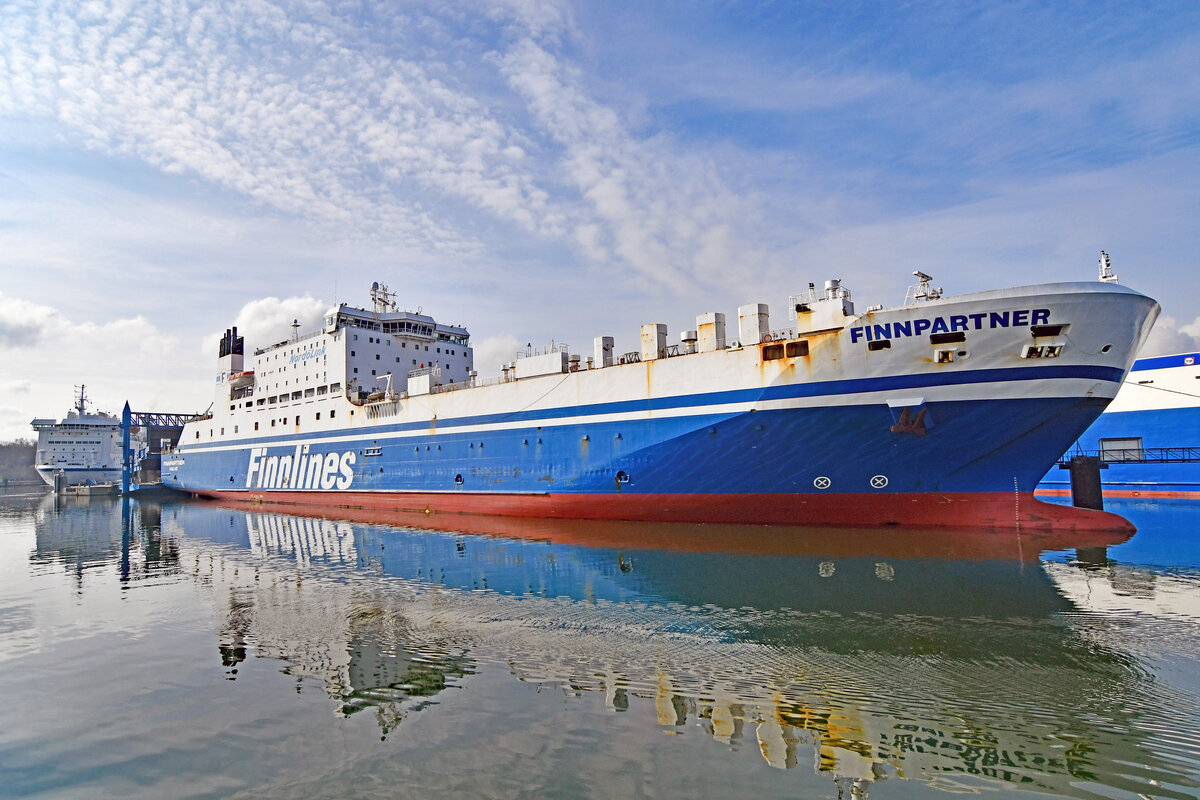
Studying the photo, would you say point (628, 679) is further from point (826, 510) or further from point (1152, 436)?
point (1152, 436)

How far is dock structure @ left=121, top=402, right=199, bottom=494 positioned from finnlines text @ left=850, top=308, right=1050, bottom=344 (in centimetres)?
4824

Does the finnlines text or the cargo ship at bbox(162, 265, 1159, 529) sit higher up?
the finnlines text

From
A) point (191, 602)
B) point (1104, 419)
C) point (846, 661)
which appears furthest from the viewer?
point (1104, 419)

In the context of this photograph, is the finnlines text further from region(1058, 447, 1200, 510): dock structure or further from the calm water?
region(1058, 447, 1200, 510): dock structure

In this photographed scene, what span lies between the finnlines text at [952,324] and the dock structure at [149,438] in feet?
158

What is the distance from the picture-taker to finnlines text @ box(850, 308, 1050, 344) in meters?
14.2

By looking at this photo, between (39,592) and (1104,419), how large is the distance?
36676mm

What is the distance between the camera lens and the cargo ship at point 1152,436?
947 inches

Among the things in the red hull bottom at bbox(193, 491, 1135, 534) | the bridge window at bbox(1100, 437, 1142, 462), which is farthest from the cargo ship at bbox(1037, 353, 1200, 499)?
the red hull bottom at bbox(193, 491, 1135, 534)

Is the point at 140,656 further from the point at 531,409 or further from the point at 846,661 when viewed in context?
the point at 531,409

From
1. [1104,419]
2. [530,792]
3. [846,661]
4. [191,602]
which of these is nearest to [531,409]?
[191,602]

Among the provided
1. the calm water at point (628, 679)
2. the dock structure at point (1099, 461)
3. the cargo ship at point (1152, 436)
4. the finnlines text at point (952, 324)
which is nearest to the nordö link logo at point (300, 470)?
the calm water at point (628, 679)

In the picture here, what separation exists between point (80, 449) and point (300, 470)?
57.7 metres

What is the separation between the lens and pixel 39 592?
1220cm
